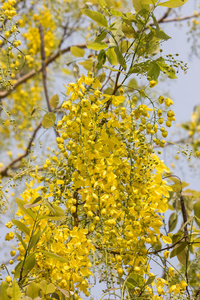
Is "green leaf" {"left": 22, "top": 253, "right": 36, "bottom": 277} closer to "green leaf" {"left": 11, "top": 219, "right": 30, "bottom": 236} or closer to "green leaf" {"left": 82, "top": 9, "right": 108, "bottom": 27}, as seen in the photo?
"green leaf" {"left": 11, "top": 219, "right": 30, "bottom": 236}

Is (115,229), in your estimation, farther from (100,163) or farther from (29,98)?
(29,98)

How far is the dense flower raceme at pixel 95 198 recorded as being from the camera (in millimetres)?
Answer: 768

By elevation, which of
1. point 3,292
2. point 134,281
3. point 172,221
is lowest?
point 3,292

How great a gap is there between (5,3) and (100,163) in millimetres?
537

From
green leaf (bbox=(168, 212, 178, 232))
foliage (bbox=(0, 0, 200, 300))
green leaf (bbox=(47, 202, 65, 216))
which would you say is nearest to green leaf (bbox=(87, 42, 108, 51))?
foliage (bbox=(0, 0, 200, 300))

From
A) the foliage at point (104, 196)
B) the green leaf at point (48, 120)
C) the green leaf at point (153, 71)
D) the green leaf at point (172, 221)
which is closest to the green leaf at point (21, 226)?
the foliage at point (104, 196)

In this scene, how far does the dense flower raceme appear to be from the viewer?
2.52 feet

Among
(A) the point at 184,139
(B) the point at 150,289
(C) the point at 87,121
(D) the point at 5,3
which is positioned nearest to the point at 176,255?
(B) the point at 150,289

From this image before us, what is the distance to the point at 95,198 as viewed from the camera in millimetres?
761

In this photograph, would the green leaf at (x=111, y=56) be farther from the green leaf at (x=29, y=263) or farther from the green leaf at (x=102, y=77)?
the green leaf at (x=29, y=263)

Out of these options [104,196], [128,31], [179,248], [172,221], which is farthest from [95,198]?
[172,221]

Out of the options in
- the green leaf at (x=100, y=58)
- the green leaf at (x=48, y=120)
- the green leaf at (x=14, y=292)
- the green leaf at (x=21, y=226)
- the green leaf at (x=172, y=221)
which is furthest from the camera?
the green leaf at (x=172, y=221)

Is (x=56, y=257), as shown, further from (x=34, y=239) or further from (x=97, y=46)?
(x=97, y=46)

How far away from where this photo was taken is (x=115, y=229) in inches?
30.8
